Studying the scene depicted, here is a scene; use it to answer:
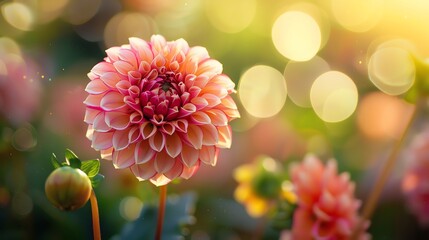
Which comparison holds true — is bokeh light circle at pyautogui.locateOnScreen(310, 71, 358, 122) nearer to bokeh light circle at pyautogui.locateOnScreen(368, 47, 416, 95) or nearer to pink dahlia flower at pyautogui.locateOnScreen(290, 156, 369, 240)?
bokeh light circle at pyautogui.locateOnScreen(368, 47, 416, 95)

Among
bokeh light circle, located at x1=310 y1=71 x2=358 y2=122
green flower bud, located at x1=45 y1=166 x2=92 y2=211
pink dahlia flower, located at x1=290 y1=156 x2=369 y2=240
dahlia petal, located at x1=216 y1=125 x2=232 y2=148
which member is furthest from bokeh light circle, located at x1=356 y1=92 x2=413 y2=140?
green flower bud, located at x1=45 y1=166 x2=92 y2=211

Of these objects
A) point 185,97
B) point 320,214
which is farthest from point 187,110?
point 320,214

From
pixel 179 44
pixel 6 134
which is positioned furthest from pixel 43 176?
pixel 179 44

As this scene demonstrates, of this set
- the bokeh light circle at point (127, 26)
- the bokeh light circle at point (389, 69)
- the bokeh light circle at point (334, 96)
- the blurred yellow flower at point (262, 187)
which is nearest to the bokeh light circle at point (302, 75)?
the bokeh light circle at point (334, 96)

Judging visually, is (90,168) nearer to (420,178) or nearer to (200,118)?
(200,118)

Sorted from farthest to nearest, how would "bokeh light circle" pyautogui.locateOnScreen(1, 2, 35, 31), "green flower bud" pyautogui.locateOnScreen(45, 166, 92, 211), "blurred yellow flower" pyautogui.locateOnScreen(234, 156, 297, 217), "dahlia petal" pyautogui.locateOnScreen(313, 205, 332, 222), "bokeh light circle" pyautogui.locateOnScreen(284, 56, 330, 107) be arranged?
"bokeh light circle" pyautogui.locateOnScreen(284, 56, 330, 107) → "bokeh light circle" pyautogui.locateOnScreen(1, 2, 35, 31) → "blurred yellow flower" pyautogui.locateOnScreen(234, 156, 297, 217) → "dahlia petal" pyautogui.locateOnScreen(313, 205, 332, 222) → "green flower bud" pyautogui.locateOnScreen(45, 166, 92, 211)

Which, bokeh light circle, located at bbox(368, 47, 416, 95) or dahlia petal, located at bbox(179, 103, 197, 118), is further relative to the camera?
bokeh light circle, located at bbox(368, 47, 416, 95)
